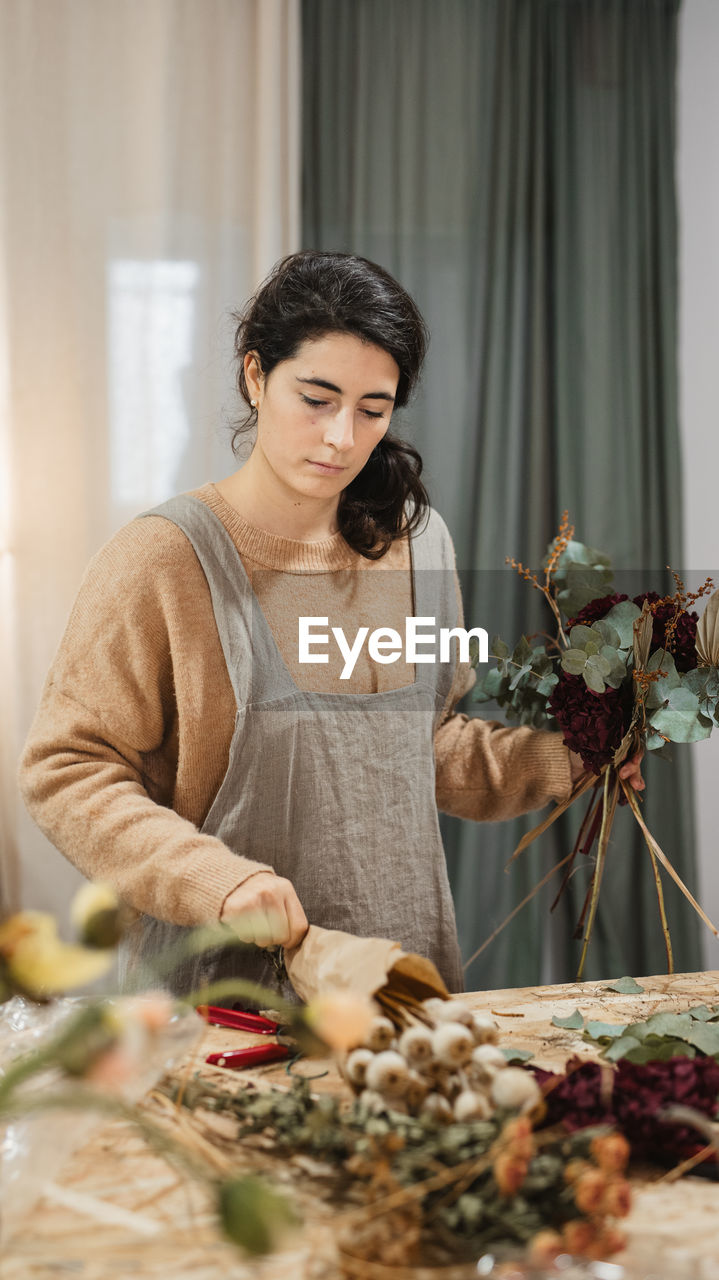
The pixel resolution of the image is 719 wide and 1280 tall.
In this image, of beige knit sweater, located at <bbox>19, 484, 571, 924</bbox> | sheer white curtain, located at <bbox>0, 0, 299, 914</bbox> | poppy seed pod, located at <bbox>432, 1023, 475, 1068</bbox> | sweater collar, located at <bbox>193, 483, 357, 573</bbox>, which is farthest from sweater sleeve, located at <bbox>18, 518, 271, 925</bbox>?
sheer white curtain, located at <bbox>0, 0, 299, 914</bbox>

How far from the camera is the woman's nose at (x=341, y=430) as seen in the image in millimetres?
1238

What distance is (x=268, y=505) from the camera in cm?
136

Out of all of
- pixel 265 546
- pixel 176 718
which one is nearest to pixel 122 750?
pixel 176 718

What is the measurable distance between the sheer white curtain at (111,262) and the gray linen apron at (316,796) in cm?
125

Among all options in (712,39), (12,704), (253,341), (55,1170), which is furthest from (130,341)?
(55,1170)

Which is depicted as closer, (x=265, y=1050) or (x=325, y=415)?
(x=265, y=1050)

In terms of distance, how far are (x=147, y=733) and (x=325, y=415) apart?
0.43 metres

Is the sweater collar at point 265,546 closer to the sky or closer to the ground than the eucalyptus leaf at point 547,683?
closer to the sky

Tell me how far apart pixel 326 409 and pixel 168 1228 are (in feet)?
2.89

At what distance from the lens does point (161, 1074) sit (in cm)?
80

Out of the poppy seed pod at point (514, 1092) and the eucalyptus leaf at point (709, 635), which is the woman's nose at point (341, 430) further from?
the poppy seed pod at point (514, 1092)

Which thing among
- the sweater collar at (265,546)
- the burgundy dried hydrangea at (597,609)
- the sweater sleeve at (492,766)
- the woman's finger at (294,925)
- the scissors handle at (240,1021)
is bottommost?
the scissors handle at (240,1021)

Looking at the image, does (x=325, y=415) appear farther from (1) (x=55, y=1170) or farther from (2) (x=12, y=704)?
(2) (x=12, y=704)

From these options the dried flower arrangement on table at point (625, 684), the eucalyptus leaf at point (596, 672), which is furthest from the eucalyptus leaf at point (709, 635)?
the eucalyptus leaf at point (596, 672)
